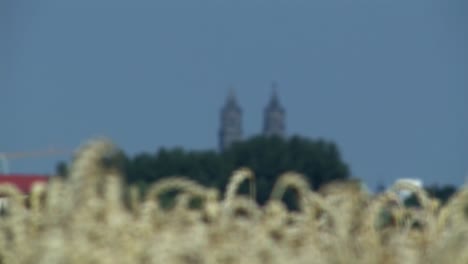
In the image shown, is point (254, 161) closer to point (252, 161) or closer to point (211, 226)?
point (252, 161)

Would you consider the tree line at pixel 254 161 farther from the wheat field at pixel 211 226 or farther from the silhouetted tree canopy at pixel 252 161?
the wheat field at pixel 211 226

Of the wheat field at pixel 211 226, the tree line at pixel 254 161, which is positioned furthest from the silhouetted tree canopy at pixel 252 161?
the wheat field at pixel 211 226

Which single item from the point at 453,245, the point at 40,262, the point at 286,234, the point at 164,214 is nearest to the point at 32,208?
the point at 164,214

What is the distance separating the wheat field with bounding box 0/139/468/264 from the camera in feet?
19.5

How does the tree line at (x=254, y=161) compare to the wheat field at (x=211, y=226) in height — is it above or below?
above

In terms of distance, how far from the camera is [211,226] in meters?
6.76

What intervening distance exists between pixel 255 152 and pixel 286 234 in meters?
139

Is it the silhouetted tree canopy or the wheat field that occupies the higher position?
the silhouetted tree canopy

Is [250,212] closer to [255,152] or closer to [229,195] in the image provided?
[229,195]

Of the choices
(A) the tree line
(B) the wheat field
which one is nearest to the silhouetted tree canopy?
(A) the tree line

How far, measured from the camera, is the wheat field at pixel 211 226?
5.94 metres

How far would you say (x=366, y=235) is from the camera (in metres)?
6.79

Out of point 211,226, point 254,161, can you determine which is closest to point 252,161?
point 254,161

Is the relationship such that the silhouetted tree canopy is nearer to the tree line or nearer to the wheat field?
the tree line
